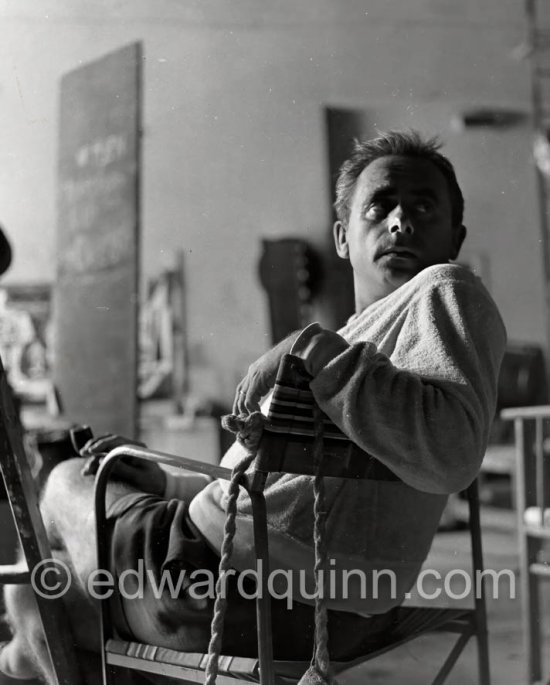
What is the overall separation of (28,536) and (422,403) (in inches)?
21.9

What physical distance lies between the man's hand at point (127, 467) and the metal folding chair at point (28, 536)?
0.12 meters

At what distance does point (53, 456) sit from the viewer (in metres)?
1.25

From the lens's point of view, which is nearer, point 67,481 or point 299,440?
point 299,440

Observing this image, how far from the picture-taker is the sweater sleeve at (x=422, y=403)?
85 centimetres

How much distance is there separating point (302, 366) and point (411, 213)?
34cm

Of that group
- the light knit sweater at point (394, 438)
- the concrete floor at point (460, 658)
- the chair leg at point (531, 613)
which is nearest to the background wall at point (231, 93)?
the light knit sweater at point (394, 438)

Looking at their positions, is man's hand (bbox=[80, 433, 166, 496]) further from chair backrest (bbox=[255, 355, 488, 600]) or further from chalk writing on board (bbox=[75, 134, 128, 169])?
chalk writing on board (bbox=[75, 134, 128, 169])

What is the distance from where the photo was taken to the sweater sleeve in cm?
85

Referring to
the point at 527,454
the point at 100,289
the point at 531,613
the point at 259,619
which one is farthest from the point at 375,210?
the point at 100,289

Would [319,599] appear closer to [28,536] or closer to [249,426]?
[249,426]

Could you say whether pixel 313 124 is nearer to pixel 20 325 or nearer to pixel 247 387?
pixel 247 387

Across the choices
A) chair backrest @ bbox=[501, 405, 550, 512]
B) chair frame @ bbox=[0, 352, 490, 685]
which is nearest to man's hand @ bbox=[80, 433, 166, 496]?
chair frame @ bbox=[0, 352, 490, 685]

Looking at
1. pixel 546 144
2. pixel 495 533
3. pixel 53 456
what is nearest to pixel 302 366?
pixel 53 456

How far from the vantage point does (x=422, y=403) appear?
2.80 ft
